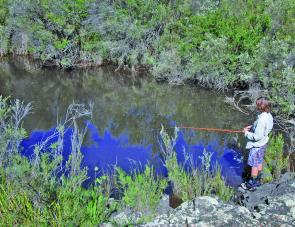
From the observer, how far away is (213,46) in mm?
15297

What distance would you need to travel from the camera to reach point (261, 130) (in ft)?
23.7

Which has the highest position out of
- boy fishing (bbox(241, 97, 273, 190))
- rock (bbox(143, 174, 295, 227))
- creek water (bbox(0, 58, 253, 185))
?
rock (bbox(143, 174, 295, 227))

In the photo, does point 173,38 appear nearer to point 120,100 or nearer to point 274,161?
point 120,100

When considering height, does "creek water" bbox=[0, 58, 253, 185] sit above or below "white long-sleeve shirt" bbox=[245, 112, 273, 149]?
below

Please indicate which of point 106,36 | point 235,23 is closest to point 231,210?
point 235,23

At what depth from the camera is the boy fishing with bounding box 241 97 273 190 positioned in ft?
23.3

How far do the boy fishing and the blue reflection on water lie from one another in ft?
2.69

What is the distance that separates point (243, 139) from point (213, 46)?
5260 millimetres

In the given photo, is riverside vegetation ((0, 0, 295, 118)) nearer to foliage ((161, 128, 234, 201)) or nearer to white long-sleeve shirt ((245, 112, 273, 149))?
white long-sleeve shirt ((245, 112, 273, 149))

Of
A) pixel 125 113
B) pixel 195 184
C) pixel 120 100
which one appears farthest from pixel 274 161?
pixel 120 100

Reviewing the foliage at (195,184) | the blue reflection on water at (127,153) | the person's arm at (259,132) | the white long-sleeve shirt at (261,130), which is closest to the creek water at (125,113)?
the blue reflection on water at (127,153)

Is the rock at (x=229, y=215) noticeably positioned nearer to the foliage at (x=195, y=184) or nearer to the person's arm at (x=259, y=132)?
the foliage at (x=195, y=184)

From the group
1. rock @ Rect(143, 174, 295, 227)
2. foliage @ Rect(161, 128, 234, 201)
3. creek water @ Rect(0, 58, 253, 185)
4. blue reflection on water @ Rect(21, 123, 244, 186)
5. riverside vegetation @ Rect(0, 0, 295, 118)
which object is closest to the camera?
rock @ Rect(143, 174, 295, 227)

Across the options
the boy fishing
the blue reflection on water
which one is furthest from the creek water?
the boy fishing
